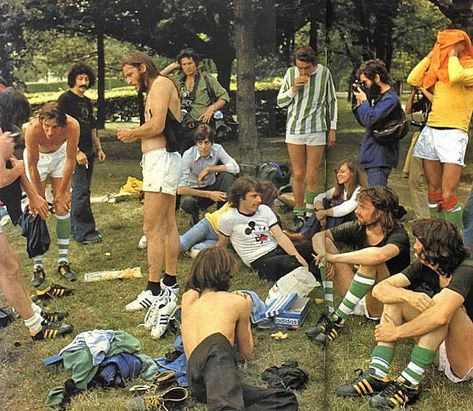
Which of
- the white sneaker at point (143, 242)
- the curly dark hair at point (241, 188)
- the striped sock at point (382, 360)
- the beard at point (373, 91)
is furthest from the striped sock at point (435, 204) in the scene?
the white sneaker at point (143, 242)

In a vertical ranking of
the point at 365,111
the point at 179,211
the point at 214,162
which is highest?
the point at 365,111

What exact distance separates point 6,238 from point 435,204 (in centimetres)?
192

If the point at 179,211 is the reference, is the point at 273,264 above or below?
below

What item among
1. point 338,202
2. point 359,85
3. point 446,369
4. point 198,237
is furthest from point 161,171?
point 446,369

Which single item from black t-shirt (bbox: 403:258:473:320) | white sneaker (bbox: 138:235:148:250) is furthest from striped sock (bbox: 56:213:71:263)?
black t-shirt (bbox: 403:258:473:320)

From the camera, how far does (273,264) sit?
344cm

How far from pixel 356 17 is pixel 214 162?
0.87 m

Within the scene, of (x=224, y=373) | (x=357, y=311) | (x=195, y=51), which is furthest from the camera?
(x=357, y=311)

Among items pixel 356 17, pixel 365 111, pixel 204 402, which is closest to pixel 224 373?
pixel 204 402

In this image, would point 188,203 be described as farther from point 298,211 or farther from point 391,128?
point 391,128

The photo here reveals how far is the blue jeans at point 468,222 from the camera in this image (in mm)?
3432

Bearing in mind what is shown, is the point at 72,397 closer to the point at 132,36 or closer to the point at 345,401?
the point at 345,401

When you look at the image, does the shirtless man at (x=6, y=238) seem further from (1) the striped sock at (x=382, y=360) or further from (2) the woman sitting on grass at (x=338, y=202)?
(1) the striped sock at (x=382, y=360)

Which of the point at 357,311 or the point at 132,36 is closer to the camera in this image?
the point at 132,36
